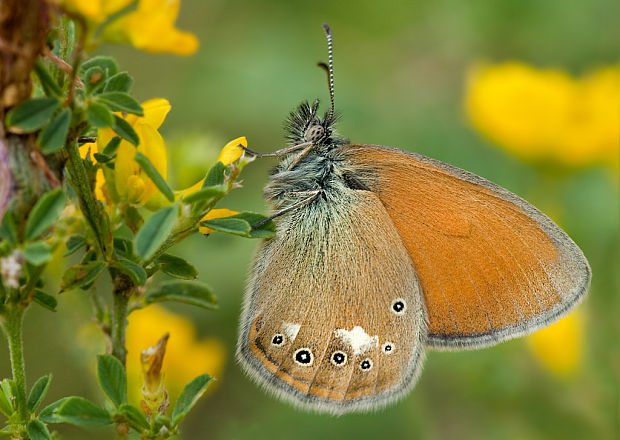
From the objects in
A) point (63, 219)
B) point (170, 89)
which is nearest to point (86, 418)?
point (63, 219)

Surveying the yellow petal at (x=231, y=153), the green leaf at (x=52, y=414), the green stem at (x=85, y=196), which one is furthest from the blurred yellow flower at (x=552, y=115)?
the green leaf at (x=52, y=414)

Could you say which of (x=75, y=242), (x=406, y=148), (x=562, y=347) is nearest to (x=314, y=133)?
(x=75, y=242)

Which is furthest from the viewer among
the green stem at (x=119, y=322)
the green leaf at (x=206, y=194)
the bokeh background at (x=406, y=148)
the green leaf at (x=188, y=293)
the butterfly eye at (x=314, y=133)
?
the bokeh background at (x=406, y=148)

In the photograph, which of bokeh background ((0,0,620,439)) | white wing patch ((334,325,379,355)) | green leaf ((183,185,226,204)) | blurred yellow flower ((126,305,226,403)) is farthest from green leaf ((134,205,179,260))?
blurred yellow flower ((126,305,226,403))

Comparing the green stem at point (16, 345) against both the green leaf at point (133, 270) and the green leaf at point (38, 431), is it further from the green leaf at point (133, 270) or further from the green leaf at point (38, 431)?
the green leaf at point (133, 270)

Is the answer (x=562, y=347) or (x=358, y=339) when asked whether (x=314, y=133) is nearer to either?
(x=358, y=339)

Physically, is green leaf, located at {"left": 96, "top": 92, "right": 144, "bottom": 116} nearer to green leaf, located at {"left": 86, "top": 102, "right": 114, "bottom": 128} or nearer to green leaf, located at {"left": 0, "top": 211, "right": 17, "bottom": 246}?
green leaf, located at {"left": 86, "top": 102, "right": 114, "bottom": 128}
